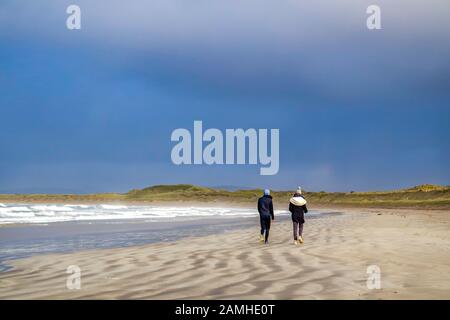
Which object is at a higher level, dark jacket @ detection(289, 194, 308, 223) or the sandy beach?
dark jacket @ detection(289, 194, 308, 223)

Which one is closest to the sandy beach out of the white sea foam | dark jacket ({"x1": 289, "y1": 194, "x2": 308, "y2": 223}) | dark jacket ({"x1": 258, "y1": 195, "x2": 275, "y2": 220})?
dark jacket ({"x1": 289, "y1": 194, "x2": 308, "y2": 223})

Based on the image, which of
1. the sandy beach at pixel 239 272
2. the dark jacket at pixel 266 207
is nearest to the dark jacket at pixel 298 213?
the dark jacket at pixel 266 207

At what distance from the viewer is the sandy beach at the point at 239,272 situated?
8.91 m

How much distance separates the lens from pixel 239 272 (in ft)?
37.0

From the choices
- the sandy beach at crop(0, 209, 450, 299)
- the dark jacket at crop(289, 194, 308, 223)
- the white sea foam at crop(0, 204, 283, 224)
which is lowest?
the white sea foam at crop(0, 204, 283, 224)

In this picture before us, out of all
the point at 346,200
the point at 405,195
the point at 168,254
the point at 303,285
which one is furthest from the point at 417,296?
the point at 346,200

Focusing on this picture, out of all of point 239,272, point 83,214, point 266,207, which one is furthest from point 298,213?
point 83,214

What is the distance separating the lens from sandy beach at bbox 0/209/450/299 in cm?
891

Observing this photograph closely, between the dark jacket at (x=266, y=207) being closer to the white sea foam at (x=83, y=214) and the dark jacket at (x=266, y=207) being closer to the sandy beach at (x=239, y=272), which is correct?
the sandy beach at (x=239, y=272)

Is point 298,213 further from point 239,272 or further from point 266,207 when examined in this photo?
point 239,272

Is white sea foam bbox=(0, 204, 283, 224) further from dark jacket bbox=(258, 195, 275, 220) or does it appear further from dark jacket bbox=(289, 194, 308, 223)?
dark jacket bbox=(289, 194, 308, 223)

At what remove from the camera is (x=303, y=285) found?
31.3ft
